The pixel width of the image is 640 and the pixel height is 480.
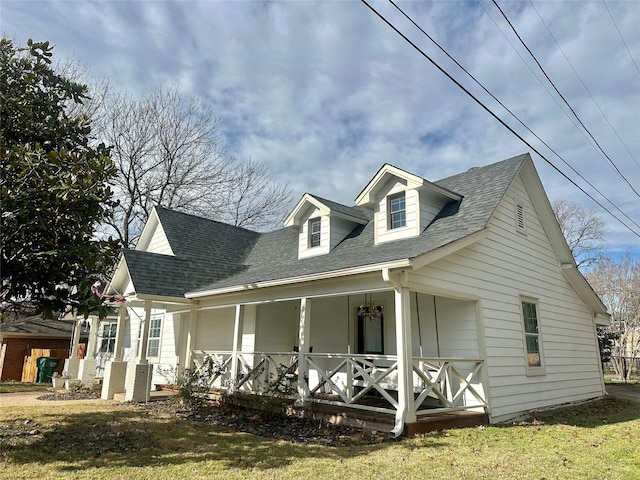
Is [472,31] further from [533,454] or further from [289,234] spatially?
[289,234]

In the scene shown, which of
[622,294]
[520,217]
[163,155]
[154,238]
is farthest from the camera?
[622,294]

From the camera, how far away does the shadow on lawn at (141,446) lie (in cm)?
554

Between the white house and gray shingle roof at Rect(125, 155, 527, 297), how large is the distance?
65 millimetres

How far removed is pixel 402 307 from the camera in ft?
24.7

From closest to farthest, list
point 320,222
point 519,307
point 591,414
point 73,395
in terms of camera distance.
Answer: point 591,414 → point 519,307 → point 73,395 → point 320,222

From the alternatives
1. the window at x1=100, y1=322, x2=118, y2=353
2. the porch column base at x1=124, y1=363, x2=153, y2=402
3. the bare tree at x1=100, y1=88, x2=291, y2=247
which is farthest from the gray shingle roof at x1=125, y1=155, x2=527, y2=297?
the bare tree at x1=100, y1=88, x2=291, y2=247

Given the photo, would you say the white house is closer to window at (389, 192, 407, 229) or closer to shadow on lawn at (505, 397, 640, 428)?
window at (389, 192, 407, 229)

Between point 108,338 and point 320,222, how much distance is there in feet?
36.7

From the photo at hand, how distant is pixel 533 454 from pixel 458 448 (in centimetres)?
107

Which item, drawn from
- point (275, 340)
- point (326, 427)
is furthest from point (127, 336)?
point (326, 427)

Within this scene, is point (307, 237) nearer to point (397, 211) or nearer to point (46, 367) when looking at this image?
point (397, 211)

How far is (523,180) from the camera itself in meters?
11.5

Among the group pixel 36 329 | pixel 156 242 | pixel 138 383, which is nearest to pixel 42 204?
pixel 138 383

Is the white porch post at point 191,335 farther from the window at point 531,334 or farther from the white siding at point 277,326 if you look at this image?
the window at point 531,334
